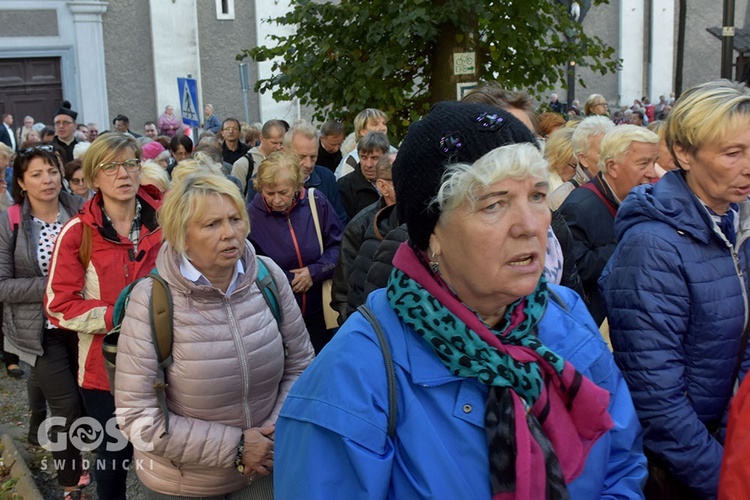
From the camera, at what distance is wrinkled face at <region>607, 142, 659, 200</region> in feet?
15.0

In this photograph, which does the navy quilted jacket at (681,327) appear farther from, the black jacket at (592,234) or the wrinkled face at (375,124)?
the wrinkled face at (375,124)

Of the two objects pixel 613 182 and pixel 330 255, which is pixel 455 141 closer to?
pixel 613 182

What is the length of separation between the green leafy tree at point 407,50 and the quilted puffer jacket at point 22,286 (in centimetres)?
495

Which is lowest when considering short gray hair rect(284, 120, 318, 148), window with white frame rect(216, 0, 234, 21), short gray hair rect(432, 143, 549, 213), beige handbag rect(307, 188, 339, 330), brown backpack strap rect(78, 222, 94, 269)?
beige handbag rect(307, 188, 339, 330)

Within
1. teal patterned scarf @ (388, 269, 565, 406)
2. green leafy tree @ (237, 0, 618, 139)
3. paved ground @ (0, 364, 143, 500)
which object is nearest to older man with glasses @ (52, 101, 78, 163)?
green leafy tree @ (237, 0, 618, 139)

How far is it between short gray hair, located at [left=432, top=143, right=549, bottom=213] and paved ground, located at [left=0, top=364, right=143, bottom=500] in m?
3.96

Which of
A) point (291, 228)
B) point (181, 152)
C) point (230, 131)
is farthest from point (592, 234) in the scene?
point (230, 131)

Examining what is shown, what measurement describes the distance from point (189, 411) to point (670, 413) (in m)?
1.88

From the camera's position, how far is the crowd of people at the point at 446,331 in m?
1.86

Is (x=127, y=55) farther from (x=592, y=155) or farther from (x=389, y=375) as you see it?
(x=389, y=375)

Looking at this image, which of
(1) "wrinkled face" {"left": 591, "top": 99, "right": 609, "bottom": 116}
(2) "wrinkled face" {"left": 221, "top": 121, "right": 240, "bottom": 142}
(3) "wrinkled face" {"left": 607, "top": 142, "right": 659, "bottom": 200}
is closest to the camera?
(3) "wrinkled face" {"left": 607, "top": 142, "right": 659, "bottom": 200}

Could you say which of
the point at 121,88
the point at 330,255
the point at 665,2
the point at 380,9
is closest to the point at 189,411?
the point at 330,255

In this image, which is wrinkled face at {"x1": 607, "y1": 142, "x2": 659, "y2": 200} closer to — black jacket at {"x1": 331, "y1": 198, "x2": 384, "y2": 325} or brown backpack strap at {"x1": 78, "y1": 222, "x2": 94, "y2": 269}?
black jacket at {"x1": 331, "y1": 198, "x2": 384, "y2": 325}

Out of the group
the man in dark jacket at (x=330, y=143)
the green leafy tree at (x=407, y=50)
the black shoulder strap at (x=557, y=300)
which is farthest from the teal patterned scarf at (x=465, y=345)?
the man in dark jacket at (x=330, y=143)
